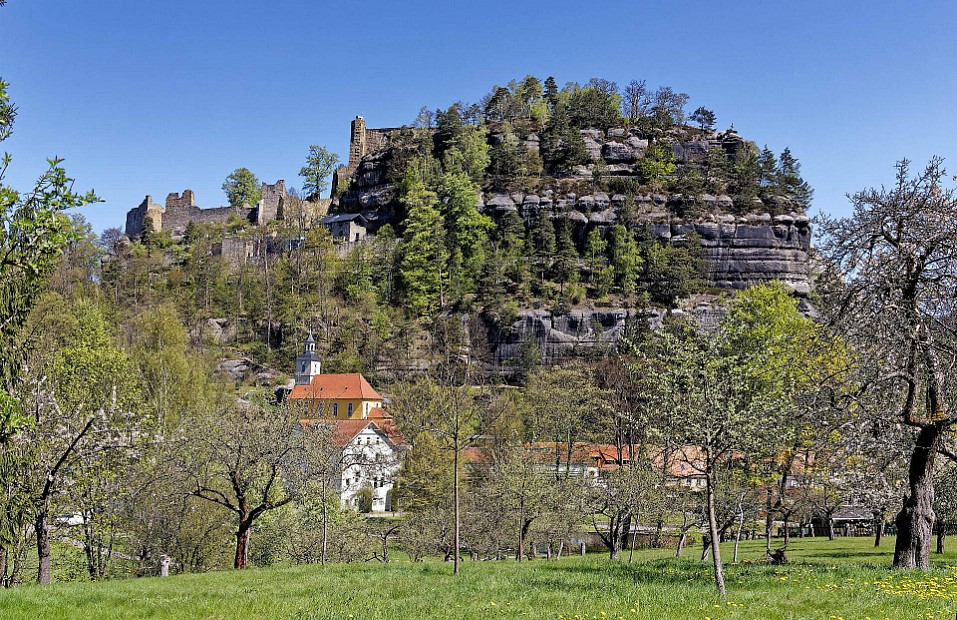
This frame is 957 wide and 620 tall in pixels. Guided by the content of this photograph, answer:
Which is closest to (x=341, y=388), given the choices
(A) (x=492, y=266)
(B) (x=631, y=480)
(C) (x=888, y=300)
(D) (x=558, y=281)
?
(A) (x=492, y=266)

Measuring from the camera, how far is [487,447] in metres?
48.8

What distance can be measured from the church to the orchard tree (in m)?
29.9

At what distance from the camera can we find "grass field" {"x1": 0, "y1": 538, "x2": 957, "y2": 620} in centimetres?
1078

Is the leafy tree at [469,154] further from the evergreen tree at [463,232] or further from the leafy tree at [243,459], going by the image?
the leafy tree at [243,459]

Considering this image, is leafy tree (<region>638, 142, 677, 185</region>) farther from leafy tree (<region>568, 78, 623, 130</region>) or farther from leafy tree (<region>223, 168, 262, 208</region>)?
leafy tree (<region>223, 168, 262, 208</region>)

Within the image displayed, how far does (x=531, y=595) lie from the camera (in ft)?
41.9

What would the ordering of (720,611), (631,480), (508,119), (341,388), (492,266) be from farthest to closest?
(508,119)
(492,266)
(341,388)
(631,480)
(720,611)

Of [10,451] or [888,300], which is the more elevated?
[888,300]

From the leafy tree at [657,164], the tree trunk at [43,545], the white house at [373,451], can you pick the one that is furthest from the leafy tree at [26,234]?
the leafy tree at [657,164]

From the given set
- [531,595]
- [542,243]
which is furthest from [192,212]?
[531,595]

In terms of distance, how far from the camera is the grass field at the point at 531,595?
1078cm

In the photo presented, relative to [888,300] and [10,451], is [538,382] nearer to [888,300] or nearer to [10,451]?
[888,300]

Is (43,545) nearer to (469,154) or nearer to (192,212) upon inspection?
(469,154)

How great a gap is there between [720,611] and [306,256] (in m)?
87.0
